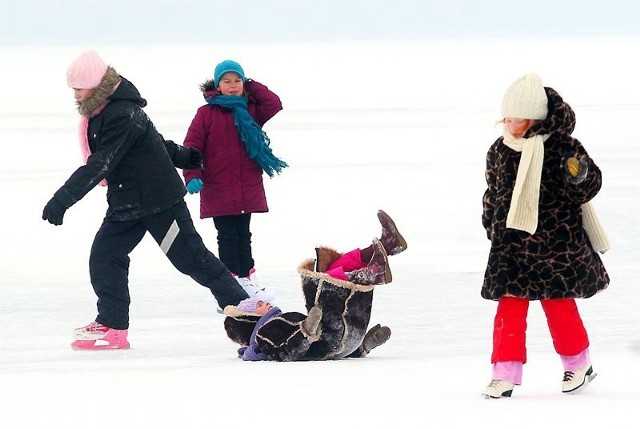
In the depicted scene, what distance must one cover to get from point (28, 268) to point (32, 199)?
10.2 ft

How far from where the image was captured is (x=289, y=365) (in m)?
4.97

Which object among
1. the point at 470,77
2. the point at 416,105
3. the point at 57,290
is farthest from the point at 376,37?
the point at 57,290

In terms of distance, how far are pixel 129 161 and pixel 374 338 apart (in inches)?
50.6

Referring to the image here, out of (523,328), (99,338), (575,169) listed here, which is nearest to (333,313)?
(523,328)

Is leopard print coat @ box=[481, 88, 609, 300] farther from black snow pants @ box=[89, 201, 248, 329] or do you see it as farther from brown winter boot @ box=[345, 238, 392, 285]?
black snow pants @ box=[89, 201, 248, 329]

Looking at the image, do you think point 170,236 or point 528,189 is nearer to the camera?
point 528,189

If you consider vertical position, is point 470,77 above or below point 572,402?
above

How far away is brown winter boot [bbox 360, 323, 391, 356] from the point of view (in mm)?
5289

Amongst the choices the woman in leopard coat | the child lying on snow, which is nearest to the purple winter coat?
the child lying on snow

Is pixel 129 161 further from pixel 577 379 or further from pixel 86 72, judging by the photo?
pixel 577 379

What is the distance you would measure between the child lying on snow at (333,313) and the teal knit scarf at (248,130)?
1604mm

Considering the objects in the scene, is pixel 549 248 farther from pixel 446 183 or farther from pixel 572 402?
pixel 446 183

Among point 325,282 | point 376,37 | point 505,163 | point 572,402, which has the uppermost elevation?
point 376,37

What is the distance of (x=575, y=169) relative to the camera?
4113 mm
